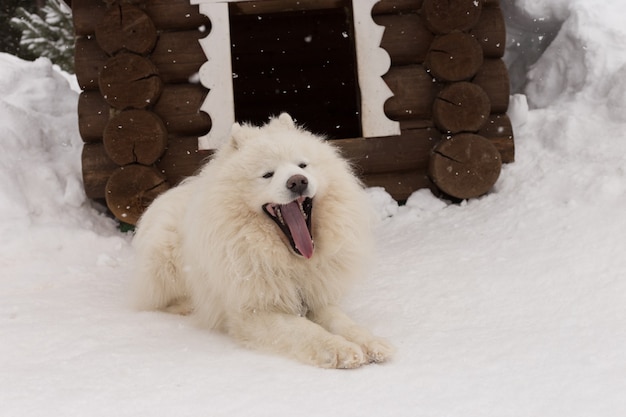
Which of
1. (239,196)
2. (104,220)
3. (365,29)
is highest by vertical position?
(365,29)

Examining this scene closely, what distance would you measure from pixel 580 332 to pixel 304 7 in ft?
14.1

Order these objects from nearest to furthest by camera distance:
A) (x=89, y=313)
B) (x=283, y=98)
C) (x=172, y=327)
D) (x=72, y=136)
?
(x=172, y=327) → (x=89, y=313) → (x=72, y=136) → (x=283, y=98)

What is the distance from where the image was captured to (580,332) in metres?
3.01

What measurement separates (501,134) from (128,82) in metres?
3.47

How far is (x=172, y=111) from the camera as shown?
19.1 ft

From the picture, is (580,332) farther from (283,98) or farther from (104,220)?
(283,98)

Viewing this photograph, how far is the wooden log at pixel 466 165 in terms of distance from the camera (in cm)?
569

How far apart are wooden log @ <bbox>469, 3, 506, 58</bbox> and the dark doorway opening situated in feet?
9.83

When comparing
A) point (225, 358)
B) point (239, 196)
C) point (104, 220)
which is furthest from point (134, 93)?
point (225, 358)

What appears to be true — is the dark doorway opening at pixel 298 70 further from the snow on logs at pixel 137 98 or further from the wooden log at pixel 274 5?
the snow on logs at pixel 137 98

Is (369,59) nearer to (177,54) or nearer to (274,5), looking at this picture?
(274,5)

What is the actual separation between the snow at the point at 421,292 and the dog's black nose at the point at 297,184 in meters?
0.82

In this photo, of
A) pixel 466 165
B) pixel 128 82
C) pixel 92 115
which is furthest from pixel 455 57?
pixel 92 115

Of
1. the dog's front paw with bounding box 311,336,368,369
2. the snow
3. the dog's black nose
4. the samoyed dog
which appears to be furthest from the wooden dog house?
the dog's front paw with bounding box 311,336,368,369
